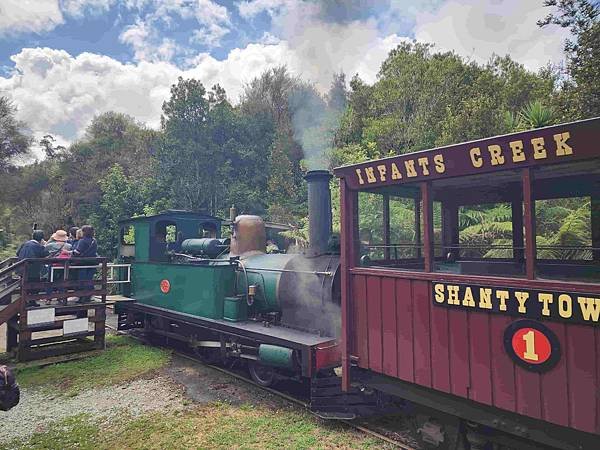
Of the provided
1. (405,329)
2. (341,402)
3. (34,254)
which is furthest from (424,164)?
(34,254)

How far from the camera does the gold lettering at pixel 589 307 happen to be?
3.07 m

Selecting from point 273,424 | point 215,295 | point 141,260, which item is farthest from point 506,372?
point 141,260

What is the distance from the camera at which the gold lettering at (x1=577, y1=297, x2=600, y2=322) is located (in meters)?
3.07

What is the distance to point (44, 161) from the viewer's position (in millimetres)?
37469

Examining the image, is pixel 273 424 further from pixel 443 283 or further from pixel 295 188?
pixel 295 188

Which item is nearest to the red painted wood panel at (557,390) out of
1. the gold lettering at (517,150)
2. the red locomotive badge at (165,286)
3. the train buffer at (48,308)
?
the gold lettering at (517,150)

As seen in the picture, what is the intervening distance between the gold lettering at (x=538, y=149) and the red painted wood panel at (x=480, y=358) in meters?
1.42

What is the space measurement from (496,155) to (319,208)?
3238mm

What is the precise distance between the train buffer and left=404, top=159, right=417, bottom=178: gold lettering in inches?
278

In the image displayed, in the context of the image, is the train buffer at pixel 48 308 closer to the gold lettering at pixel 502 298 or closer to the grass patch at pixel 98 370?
the grass patch at pixel 98 370

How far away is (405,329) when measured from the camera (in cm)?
437

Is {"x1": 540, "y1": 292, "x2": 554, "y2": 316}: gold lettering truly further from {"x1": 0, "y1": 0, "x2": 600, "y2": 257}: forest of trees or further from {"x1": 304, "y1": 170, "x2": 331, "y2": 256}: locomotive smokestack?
{"x1": 0, "y1": 0, "x2": 600, "y2": 257}: forest of trees

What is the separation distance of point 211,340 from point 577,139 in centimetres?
651

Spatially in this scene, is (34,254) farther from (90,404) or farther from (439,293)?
(439,293)
